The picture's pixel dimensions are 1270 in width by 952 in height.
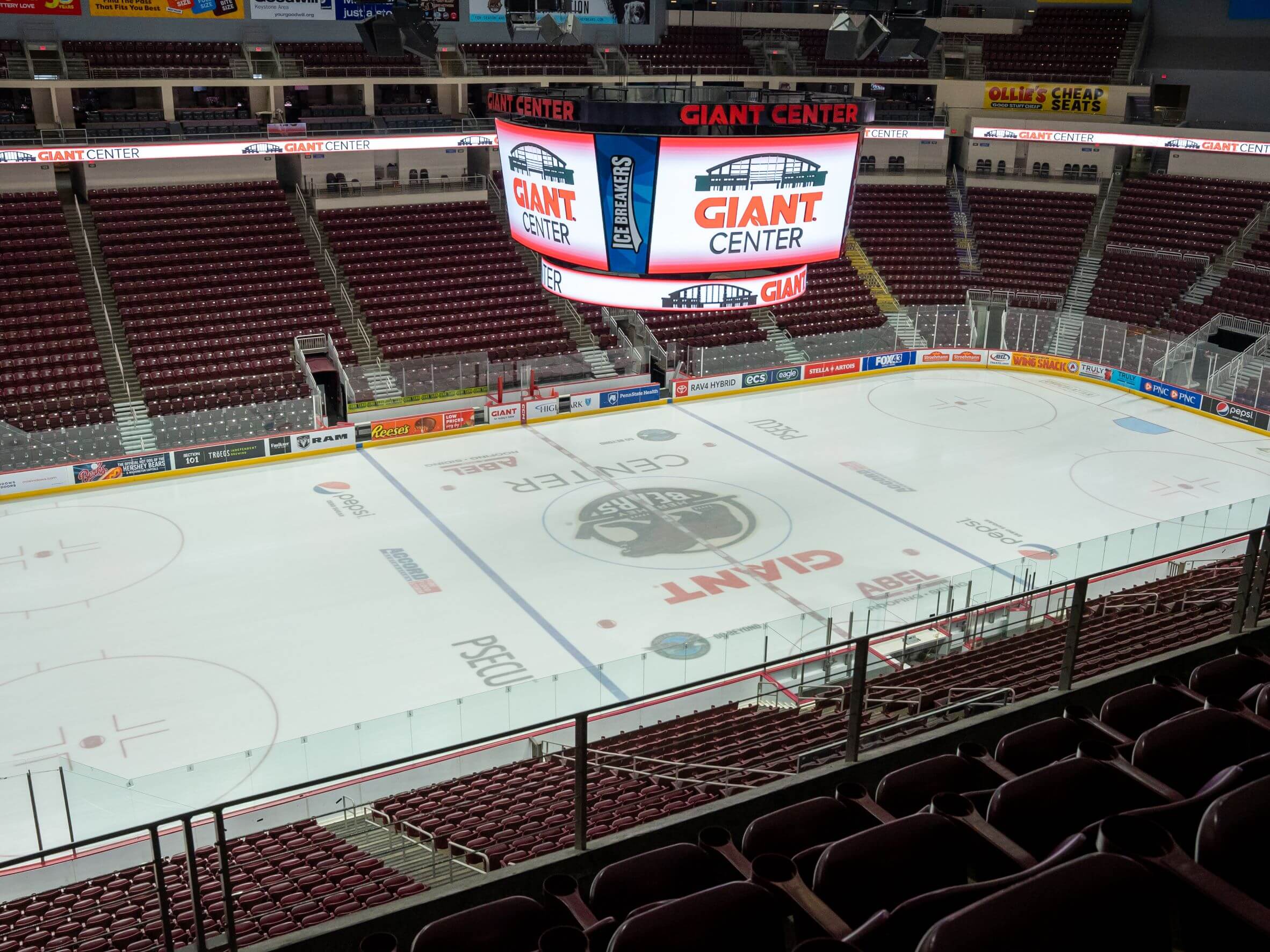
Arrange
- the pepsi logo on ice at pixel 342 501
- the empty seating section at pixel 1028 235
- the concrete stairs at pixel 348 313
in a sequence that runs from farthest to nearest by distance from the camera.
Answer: the empty seating section at pixel 1028 235, the concrete stairs at pixel 348 313, the pepsi logo on ice at pixel 342 501

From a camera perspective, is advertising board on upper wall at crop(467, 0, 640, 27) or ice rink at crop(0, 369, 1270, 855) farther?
advertising board on upper wall at crop(467, 0, 640, 27)

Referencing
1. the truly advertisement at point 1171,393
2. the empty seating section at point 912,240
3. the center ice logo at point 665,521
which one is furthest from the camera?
the empty seating section at point 912,240

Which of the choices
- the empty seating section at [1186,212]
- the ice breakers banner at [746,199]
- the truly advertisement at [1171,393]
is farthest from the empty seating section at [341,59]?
the empty seating section at [1186,212]

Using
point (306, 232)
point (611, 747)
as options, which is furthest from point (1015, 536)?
point (306, 232)

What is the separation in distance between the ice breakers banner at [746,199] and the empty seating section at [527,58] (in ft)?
77.4

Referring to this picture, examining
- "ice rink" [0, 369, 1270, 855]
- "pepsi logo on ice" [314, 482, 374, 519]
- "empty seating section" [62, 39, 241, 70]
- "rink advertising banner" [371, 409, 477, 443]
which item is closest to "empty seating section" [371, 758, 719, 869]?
"ice rink" [0, 369, 1270, 855]

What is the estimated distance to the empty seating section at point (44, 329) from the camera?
85.3 ft

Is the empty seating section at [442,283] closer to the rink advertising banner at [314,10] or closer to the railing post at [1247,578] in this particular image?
the rink advertising banner at [314,10]

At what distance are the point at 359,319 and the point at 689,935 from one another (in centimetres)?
3016

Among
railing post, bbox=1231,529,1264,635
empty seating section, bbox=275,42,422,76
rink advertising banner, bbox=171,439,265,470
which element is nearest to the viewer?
railing post, bbox=1231,529,1264,635

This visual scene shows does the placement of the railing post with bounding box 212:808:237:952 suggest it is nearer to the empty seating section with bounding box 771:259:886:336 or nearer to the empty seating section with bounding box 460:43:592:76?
the empty seating section with bounding box 771:259:886:336

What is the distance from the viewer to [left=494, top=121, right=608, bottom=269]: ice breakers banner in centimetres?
1641

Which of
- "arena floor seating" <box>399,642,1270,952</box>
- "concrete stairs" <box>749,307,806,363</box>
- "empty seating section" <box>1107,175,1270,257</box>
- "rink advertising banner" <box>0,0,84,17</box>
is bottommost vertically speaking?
"concrete stairs" <box>749,307,806,363</box>

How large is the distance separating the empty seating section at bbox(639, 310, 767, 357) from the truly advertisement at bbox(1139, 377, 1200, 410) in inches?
433
